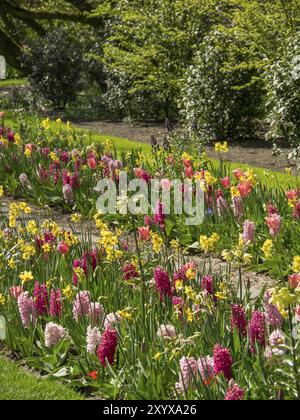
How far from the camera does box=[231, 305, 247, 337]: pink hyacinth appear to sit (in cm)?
412

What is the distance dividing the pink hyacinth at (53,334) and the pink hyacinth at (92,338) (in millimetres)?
281

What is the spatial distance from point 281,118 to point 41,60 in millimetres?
10774

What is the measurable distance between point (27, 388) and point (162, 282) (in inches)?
35.2

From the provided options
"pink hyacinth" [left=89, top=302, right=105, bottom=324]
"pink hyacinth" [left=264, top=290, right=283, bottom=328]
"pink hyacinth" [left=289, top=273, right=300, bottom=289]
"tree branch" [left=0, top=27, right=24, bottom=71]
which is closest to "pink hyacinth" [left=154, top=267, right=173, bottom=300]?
"pink hyacinth" [left=89, top=302, right=105, bottom=324]

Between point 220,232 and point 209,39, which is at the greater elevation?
point 209,39

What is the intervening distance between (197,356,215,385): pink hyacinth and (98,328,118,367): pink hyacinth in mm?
534

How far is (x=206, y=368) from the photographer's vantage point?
371 cm

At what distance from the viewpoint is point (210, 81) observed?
1317 centimetres

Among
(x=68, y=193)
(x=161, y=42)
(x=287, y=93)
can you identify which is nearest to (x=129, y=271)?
(x=68, y=193)

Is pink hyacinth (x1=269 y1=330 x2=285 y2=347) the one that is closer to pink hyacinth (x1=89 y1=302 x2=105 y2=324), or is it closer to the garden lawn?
pink hyacinth (x1=89 y1=302 x2=105 y2=324)

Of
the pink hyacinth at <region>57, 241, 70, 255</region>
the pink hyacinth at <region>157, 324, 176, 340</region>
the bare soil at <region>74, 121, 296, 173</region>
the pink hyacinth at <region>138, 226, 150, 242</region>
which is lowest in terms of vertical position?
the bare soil at <region>74, 121, 296, 173</region>
